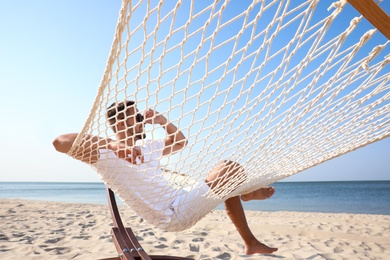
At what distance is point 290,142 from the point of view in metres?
1.37

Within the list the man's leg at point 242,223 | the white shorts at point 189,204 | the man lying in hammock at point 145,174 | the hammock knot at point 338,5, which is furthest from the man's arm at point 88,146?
the hammock knot at point 338,5

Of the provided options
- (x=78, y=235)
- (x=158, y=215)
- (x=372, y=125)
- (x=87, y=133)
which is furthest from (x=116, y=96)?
(x=78, y=235)

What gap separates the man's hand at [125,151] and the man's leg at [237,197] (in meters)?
0.34

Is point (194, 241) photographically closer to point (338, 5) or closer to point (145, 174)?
point (145, 174)

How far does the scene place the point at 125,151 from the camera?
4.04 feet

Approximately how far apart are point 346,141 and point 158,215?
0.92m

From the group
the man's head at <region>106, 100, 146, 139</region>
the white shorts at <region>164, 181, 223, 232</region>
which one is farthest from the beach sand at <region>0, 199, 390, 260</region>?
the man's head at <region>106, 100, 146, 139</region>

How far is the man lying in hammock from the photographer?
1.20 meters

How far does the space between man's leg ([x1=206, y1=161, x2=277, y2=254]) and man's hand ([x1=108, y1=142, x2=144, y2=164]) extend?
0.34 meters

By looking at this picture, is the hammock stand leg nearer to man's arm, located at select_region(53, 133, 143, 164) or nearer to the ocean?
man's arm, located at select_region(53, 133, 143, 164)

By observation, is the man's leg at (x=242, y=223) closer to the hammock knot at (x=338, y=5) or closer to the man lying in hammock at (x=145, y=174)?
the man lying in hammock at (x=145, y=174)

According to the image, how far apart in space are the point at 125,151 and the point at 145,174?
21 centimetres

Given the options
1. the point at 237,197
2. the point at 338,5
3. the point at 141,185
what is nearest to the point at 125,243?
the point at 141,185

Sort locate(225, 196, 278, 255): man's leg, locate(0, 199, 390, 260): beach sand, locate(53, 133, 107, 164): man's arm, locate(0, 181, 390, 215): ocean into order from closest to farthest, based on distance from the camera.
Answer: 1. locate(53, 133, 107, 164): man's arm
2. locate(225, 196, 278, 255): man's leg
3. locate(0, 199, 390, 260): beach sand
4. locate(0, 181, 390, 215): ocean
